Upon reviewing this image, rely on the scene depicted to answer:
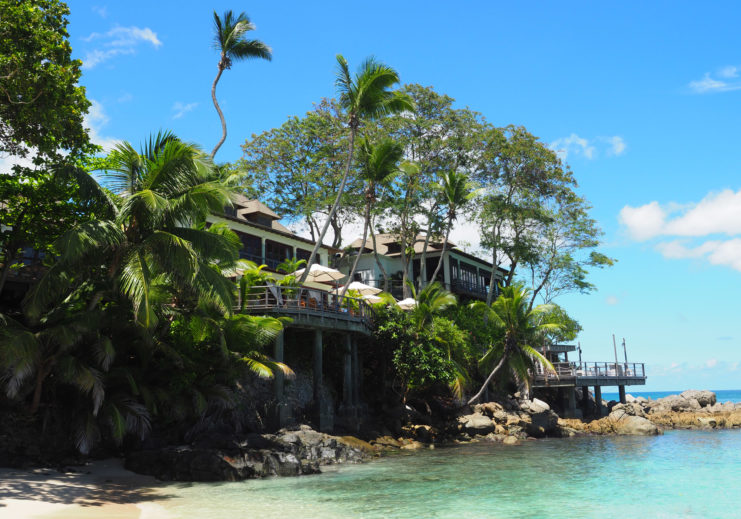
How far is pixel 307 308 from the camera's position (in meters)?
21.7

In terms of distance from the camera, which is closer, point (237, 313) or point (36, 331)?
point (36, 331)

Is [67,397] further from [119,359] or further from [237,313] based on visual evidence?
[237,313]

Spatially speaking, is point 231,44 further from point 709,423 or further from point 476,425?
point 709,423

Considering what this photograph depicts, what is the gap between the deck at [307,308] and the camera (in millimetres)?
20891

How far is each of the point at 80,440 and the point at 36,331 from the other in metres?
2.90

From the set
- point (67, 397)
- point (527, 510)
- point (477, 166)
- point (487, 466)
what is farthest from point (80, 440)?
point (477, 166)

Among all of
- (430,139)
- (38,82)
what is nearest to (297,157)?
(430,139)

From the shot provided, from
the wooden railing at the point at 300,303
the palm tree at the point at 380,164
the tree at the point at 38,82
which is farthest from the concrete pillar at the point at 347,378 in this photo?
the tree at the point at 38,82

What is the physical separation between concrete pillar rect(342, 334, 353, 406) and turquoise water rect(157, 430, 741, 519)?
3754mm

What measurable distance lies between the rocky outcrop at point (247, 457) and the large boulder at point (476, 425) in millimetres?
8959

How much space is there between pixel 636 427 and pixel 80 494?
28153 mm

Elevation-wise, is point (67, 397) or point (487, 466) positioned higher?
point (67, 397)

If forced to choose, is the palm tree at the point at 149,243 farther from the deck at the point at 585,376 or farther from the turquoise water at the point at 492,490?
the deck at the point at 585,376

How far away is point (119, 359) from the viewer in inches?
652
